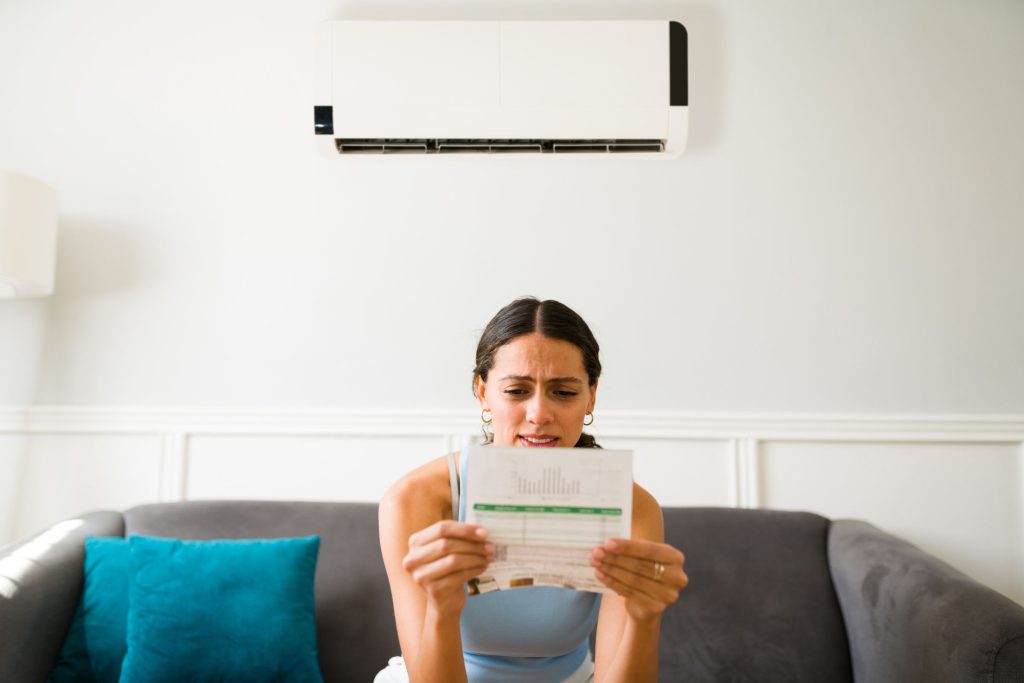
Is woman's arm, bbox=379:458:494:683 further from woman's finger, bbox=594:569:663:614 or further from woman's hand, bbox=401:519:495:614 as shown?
woman's finger, bbox=594:569:663:614

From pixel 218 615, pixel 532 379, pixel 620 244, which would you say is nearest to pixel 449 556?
pixel 532 379

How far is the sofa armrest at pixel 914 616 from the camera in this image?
1423mm

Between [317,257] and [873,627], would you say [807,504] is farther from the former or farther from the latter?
[317,257]

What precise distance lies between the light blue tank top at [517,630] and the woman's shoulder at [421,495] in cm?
3

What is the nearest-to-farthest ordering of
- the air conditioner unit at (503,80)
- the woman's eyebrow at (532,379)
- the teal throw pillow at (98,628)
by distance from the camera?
the woman's eyebrow at (532,379)
the teal throw pillow at (98,628)
the air conditioner unit at (503,80)

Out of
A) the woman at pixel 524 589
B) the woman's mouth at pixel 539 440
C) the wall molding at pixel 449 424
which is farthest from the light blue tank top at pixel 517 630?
the wall molding at pixel 449 424

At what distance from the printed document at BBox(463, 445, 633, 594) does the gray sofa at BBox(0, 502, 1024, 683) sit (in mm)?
948

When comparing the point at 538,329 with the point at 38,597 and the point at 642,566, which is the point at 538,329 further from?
the point at 38,597

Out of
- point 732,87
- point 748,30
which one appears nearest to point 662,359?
point 732,87

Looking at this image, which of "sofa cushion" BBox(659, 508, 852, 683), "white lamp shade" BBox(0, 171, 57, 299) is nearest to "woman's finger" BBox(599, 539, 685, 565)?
"sofa cushion" BBox(659, 508, 852, 683)

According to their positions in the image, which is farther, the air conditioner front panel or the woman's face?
the air conditioner front panel

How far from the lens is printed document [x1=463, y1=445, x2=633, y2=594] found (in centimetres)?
110

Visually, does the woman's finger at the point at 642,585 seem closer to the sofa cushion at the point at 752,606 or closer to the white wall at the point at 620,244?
the sofa cushion at the point at 752,606

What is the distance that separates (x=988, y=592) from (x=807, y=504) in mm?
810
